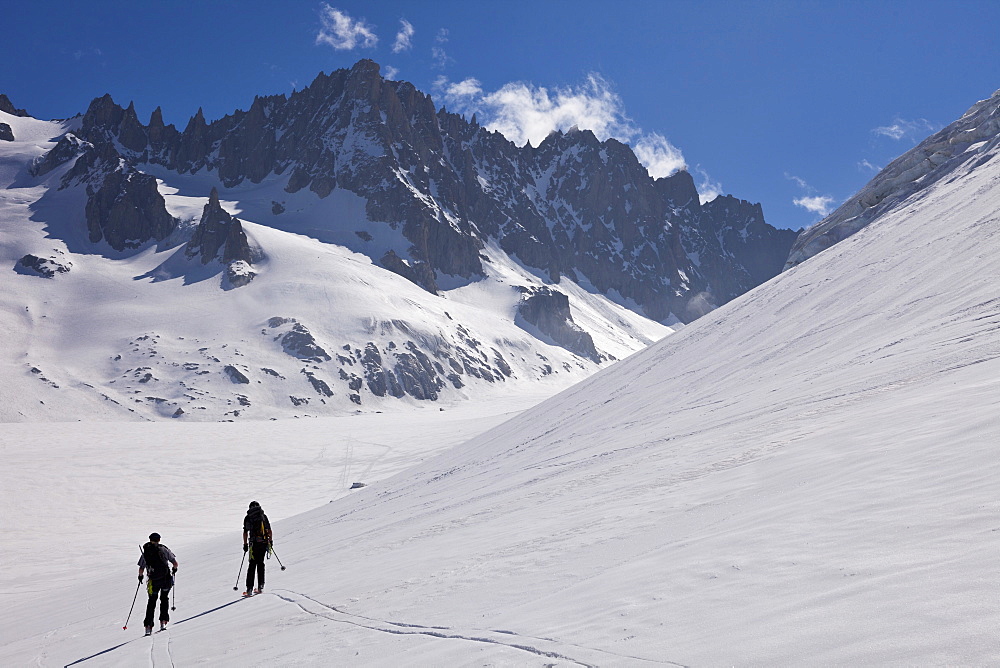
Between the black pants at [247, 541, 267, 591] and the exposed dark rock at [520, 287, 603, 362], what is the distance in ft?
533

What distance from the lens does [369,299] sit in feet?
417

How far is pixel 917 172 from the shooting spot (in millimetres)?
42938

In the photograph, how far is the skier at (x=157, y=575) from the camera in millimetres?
11141

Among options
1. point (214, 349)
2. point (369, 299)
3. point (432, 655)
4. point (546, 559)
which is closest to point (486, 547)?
point (546, 559)

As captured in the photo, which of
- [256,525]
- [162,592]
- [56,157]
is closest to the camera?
[162,592]

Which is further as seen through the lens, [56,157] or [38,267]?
[56,157]

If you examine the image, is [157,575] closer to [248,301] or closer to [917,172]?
[917,172]

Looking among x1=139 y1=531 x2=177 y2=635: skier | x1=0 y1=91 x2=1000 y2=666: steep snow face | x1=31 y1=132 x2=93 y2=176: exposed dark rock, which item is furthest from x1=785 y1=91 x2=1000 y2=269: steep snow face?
x1=31 y1=132 x2=93 y2=176: exposed dark rock

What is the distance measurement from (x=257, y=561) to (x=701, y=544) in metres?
8.57

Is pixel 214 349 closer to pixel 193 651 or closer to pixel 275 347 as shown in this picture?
pixel 275 347

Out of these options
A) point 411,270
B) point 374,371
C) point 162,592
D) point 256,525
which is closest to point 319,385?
point 374,371

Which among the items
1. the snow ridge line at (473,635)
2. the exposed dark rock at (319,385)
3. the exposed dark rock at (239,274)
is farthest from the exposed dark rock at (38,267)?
the snow ridge line at (473,635)

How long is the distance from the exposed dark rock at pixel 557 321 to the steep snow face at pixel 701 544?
502ft

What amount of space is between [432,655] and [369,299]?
→ 408 feet
